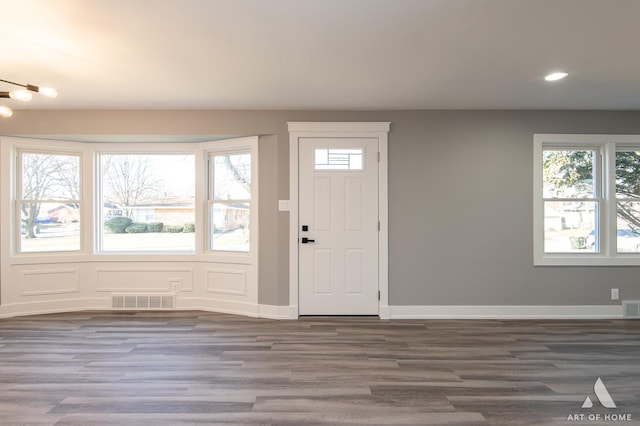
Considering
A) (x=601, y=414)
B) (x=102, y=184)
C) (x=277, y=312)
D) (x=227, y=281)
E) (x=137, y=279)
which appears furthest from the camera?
(x=102, y=184)

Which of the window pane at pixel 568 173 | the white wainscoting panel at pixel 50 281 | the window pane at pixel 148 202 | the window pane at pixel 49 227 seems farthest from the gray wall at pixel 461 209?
the white wainscoting panel at pixel 50 281

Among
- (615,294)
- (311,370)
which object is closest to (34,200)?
(311,370)

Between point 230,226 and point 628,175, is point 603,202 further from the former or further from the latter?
point 230,226

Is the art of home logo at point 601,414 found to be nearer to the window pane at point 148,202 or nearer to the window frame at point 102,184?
the window frame at point 102,184

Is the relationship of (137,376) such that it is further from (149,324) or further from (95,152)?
(95,152)

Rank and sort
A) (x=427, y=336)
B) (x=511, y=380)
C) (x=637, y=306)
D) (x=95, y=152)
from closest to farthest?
(x=511, y=380)
(x=427, y=336)
(x=637, y=306)
(x=95, y=152)

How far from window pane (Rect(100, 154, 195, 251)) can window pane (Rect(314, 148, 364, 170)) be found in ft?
5.61

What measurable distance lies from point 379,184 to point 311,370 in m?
2.23

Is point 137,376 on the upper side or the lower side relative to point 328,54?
lower

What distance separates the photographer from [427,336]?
3.55 metres

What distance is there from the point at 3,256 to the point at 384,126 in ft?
15.5

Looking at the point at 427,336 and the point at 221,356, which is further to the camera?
the point at 427,336

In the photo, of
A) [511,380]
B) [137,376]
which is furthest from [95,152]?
[511,380]

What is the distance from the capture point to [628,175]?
4.31m
